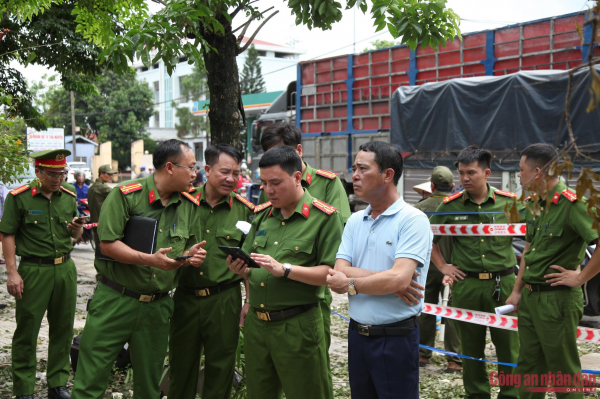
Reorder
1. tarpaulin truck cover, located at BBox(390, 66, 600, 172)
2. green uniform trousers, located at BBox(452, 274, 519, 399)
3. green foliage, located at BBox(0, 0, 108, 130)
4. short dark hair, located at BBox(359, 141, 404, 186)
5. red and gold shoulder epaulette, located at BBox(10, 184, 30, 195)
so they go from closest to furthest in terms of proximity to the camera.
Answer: short dark hair, located at BBox(359, 141, 404, 186) < green uniform trousers, located at BBox(452, 274, 519, 399) < red and gold shoulder epaulette, located at BBox(10, 184, 30, 195) < tarpaulin truck cover, located at BBox(390, 66, 600, 172) < green foliage, located at BBox(0, 0, 108, 130)

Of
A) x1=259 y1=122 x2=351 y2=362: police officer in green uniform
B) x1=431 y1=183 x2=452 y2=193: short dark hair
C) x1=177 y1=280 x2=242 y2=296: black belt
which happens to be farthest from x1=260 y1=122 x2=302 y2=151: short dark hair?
x1=431 y1=183 x2=452 y2=193: short dark hair

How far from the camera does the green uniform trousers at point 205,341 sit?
12.8 ft

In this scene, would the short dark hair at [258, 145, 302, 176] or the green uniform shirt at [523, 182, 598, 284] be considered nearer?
the short dark hair at [258, 145, 302, 176]

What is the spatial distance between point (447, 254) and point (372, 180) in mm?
3265

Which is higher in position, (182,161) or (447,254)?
(182,161)

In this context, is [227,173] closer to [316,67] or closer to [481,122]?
[481,122]

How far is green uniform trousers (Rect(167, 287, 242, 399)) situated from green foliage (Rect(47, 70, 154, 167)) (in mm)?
45634

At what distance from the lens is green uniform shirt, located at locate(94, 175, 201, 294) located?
3.65 metres

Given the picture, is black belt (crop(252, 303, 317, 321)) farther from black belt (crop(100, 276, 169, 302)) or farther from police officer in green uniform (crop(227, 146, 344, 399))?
black belt (crop(100, 276, 169, 302))

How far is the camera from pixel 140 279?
3.66 meters

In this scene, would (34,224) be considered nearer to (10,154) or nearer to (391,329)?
(10,154)

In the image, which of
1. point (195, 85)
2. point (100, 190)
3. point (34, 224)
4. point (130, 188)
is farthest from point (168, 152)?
point (195, 85)

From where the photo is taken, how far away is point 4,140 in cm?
400

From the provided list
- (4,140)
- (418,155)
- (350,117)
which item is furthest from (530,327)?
(350,117)
